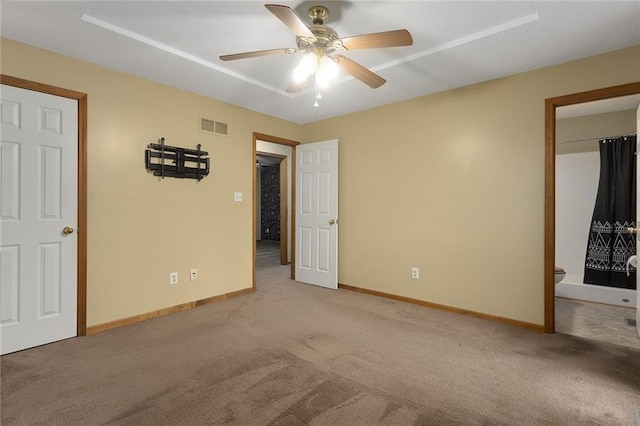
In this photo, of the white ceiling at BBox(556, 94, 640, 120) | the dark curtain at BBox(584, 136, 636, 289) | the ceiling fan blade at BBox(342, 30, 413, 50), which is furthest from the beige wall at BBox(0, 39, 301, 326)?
the dark curtain at BBox(584, 136, 636, 289)

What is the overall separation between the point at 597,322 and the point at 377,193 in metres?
2.57

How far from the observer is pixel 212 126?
3.73 meters

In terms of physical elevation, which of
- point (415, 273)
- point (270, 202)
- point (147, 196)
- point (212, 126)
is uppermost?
point (212, 126)

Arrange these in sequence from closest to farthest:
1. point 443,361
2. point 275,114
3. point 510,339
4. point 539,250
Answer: point 443,361, point 510,339, point 539,250, point 275,114

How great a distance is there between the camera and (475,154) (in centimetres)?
328

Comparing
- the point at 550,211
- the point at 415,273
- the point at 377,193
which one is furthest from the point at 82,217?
the point at 550,211

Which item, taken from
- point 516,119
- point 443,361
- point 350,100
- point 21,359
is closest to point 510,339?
point 443,361

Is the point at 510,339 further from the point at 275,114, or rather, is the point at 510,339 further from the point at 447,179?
the point at 275,114

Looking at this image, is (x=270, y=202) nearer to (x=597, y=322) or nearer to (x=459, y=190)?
(x=459, y=190)

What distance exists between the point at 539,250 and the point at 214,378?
293 centimetres

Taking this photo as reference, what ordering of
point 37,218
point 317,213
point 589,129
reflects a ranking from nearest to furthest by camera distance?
point 37,218, point 589,129, point 317,213

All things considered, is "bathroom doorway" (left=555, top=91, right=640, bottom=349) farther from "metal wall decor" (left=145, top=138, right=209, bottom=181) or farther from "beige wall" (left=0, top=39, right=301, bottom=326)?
"metal wall decor" (left=145, top=138, right=209, bottom=181)

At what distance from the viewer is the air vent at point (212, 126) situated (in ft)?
12.0

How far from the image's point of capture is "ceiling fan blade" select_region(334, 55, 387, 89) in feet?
7.25
